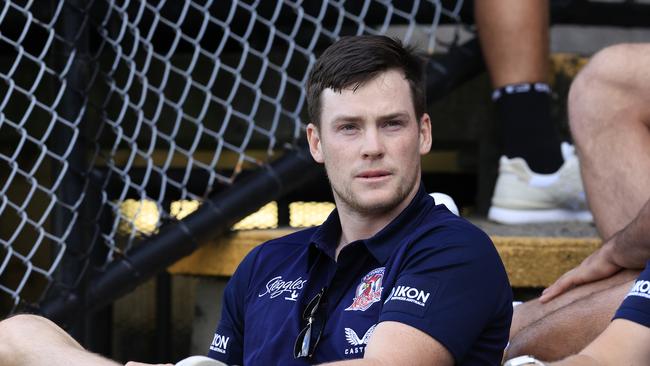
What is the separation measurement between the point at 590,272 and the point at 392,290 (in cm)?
75

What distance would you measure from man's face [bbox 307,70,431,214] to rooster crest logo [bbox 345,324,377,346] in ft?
0.81

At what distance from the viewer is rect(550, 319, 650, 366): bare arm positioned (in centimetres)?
206

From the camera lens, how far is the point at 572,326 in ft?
8.27

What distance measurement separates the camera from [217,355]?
2.53 metres

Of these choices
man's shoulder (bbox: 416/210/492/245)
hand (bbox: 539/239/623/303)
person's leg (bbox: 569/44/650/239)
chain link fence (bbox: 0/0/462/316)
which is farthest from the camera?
chain link fence (bbox: 0/0/462/316)

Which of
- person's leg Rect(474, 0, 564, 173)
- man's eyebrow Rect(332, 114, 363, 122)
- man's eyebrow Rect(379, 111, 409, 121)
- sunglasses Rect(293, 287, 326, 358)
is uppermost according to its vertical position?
person's leg Rect(474, 0, 564, 173)

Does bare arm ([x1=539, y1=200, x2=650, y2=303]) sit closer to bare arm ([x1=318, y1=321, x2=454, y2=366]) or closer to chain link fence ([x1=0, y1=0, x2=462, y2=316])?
bare arm ([x1=318, y1=321, x2=454, y2=366])

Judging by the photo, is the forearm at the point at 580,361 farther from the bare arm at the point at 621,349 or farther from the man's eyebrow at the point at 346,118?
the man's eyebrow at the point at 346,118

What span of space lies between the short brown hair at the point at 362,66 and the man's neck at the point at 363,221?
0.58 feet

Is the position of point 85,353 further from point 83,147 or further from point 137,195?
point 137,195

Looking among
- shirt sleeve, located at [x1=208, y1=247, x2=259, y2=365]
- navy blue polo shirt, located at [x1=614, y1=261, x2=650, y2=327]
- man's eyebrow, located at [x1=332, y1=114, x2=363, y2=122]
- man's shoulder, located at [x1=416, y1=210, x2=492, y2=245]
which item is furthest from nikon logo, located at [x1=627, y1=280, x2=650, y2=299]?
shirt sleeve, located at [x1=208, y1=247, x2=259, y2=365]

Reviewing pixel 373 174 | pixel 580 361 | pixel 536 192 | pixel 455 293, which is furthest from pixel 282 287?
pixel 536 192

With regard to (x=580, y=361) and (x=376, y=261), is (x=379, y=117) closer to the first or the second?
(x=376, y=261)

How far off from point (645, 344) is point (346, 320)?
525 millimetres
